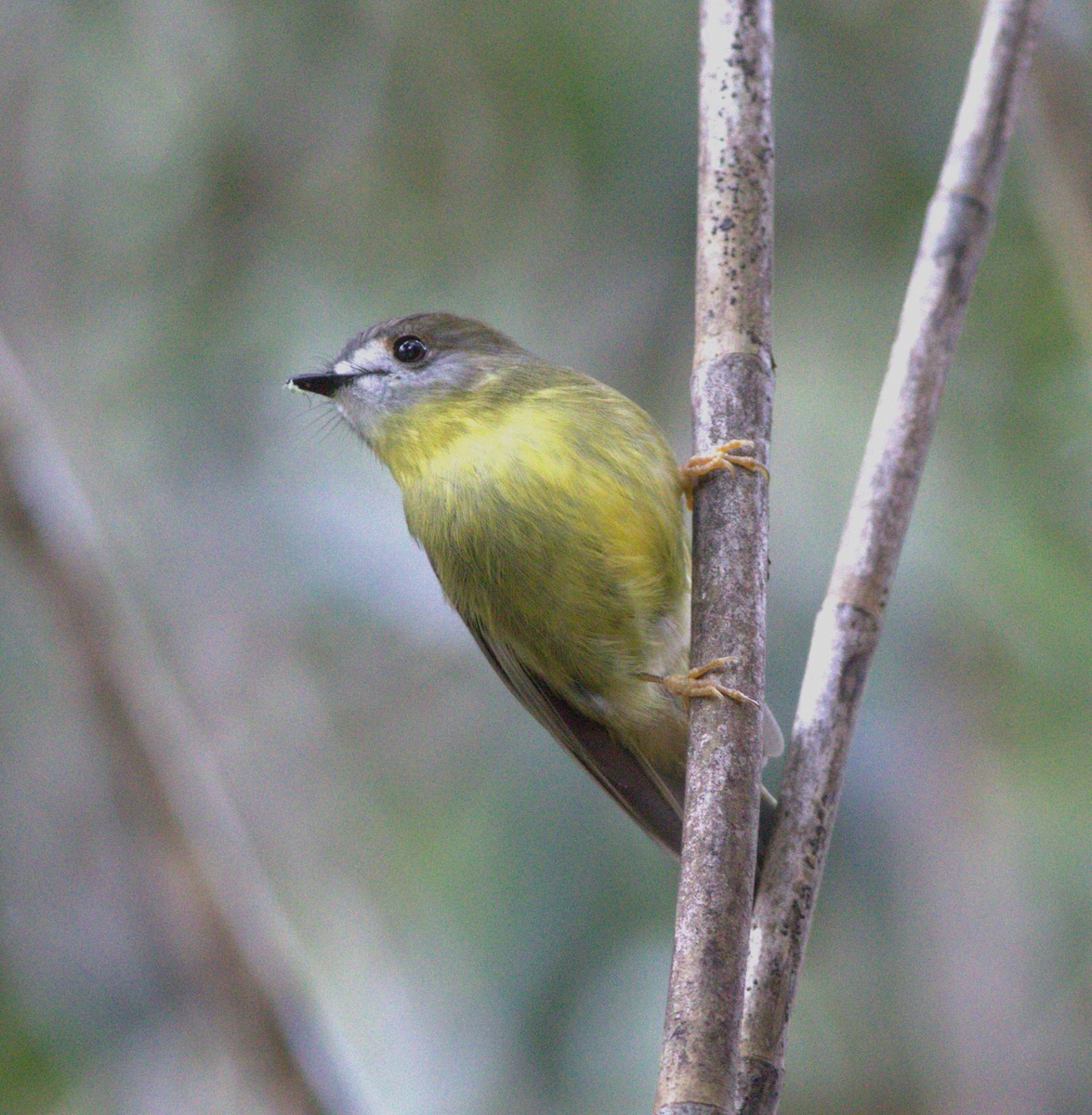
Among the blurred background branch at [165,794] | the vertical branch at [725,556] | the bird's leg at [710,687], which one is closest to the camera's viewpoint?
the vertical branch at [725,556]

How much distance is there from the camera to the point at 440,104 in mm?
5328

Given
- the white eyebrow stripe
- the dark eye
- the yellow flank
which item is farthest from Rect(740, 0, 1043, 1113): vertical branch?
the white eyebrow stripe

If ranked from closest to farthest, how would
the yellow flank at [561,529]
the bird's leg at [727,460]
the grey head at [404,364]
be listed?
the bird's leg at [727,460], the yellow flank at [561,529], the grey head at [404,364]

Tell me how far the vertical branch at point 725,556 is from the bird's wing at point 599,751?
3.14 ft

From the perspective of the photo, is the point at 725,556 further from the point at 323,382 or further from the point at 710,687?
the point at 323,382

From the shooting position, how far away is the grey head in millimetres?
3328

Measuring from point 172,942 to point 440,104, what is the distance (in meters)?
3.22

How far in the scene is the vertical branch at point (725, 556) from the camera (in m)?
1.74

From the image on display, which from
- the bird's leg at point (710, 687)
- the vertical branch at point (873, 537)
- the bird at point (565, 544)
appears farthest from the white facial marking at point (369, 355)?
the bird's leg at point (710, 687)

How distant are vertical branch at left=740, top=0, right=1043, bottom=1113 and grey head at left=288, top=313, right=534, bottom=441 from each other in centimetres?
111

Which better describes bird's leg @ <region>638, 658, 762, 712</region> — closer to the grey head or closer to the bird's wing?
the bird's wing

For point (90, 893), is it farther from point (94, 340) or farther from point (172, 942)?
point (94, 340)

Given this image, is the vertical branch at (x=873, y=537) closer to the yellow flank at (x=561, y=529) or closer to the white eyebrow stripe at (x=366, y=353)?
the yellow flank at (x=561, y=529)

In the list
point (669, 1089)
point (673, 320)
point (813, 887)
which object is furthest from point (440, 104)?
point (669, 1089)
